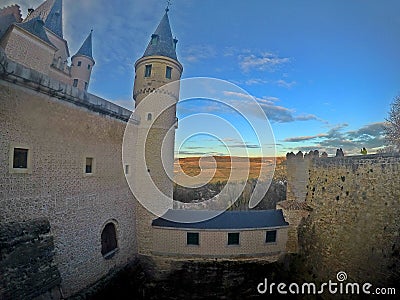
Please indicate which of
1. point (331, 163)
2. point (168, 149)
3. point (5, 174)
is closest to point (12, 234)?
point (5, 174)

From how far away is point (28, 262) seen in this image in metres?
6.23

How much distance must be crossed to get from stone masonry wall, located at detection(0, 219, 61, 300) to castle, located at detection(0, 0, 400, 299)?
2 centimetres

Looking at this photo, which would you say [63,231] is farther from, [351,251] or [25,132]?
[351,251]

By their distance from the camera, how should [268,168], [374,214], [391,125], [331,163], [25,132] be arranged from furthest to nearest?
[268,168], [391,125], [331,163], [374,214], [25,132]

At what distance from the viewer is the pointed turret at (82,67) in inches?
704

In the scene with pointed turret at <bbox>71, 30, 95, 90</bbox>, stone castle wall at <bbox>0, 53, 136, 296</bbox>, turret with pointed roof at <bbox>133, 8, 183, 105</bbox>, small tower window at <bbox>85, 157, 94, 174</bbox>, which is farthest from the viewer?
pointed turret at <bbox>71, 30, 95, 90</bbox>

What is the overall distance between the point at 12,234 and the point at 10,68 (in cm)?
387

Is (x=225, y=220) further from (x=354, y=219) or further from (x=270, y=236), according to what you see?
(x=354, y=219)

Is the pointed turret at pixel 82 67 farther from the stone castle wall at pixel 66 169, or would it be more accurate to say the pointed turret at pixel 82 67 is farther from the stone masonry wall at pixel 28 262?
the stone masonry wall at pixel 28 262

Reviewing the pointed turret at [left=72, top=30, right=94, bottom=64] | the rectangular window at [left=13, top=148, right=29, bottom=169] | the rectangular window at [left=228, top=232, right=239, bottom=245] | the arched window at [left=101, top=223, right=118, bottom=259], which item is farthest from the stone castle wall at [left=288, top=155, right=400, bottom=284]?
the pointed turret at [left=72, top=30, right=94, bottom=64]

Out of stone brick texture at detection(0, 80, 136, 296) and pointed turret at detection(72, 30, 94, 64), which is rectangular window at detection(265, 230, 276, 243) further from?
pointed turret at detection(72, 30, 94, 64)

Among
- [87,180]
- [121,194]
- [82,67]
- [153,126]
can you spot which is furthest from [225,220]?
[82,67]

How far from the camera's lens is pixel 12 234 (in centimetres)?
601

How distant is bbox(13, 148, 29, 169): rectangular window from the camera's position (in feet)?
20.7
